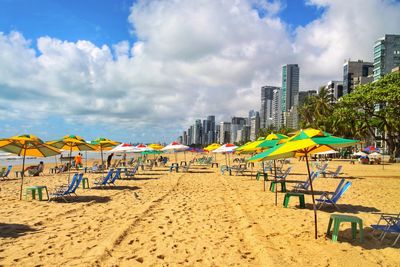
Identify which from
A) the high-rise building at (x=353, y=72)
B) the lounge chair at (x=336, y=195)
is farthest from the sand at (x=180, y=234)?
the high-rise building at (x=353, y=72)

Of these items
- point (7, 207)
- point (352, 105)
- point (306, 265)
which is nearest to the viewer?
point (306, 265)

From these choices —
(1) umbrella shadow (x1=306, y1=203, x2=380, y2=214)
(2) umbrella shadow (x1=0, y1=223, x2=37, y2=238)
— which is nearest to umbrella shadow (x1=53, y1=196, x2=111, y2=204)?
(2) umbrella shadow (x1=0, y1=223, x2=37, y2=238)

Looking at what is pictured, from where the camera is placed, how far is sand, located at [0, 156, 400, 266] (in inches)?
199

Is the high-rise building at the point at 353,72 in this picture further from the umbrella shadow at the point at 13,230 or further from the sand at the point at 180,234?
the umbrella shadow at the point at 13,230

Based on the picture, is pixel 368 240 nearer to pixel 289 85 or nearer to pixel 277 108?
pixel 289 85

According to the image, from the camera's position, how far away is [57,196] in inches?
396

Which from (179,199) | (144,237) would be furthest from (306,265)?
(179,199)

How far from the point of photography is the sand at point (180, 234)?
505cm

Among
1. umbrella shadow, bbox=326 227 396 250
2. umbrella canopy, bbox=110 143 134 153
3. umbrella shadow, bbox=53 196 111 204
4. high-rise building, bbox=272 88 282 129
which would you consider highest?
high-rise building, bbox=272 88 282 129

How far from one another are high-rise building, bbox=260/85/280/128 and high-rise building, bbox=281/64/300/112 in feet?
51.1

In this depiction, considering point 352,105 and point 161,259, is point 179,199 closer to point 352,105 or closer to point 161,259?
point 161,259

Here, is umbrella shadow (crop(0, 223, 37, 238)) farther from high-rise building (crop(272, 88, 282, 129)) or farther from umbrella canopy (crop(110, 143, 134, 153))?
high-rise building (crop(272, 88, 282, 129))

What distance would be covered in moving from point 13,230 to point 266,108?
186651 millimetres

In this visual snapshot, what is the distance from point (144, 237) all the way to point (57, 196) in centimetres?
513
